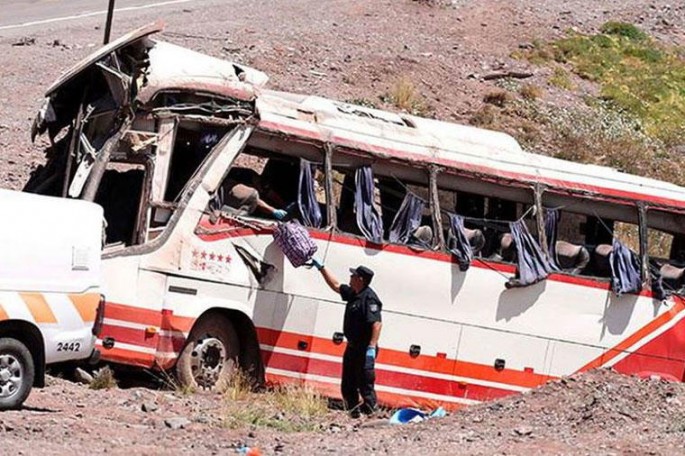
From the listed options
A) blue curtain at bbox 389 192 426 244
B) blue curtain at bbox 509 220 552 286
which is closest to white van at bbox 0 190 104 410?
blue curtain at bbox 389 192 426 244

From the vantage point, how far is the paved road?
32906 mm

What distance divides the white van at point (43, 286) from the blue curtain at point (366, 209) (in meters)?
3.71

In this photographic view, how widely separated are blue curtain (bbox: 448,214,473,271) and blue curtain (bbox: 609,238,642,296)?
5.96 feet

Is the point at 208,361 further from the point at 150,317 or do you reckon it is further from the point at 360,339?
the point at 360,339

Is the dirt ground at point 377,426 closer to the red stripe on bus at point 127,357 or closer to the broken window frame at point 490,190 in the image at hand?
the red stripe on bus at point 127,357

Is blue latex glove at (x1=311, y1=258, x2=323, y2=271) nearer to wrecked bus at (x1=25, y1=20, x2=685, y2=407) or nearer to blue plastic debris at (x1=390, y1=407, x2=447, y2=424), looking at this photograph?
wrecked bus at (x1=25, y1=20, x2=685, y2=407)

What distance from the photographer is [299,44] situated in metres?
31.6

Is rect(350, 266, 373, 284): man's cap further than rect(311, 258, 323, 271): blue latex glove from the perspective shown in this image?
No

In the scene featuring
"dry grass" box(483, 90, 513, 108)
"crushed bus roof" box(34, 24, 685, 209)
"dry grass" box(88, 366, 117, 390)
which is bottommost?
"dry grass" box(88, 366, 117, 390)

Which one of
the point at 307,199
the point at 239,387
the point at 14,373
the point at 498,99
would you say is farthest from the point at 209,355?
the point at 498,99

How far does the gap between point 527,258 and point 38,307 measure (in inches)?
247

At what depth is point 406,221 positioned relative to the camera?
16.6m

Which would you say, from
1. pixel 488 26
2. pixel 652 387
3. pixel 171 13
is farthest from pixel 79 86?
pixel 488 26

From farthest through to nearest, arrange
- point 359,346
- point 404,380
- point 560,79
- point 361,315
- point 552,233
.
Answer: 1. point 560,79
2. point 552,233
3. point 404,380
4. point 359,346
5. point 361,315
